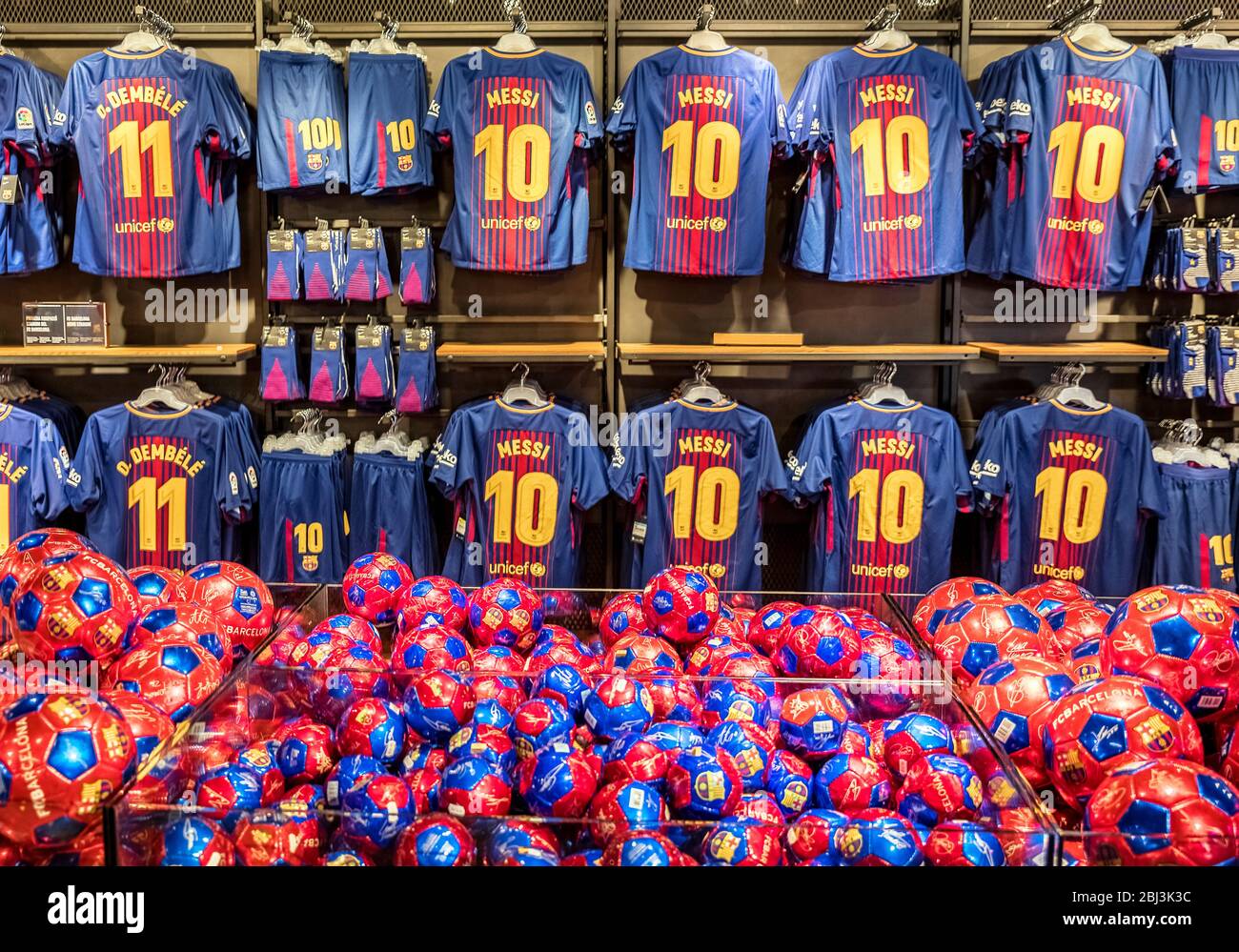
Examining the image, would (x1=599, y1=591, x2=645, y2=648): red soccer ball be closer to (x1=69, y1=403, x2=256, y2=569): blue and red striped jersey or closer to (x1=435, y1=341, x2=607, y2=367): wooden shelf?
(x1=435, y1=341, x2=607, y2=367): wooden shelf

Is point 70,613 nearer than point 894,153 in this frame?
Yes

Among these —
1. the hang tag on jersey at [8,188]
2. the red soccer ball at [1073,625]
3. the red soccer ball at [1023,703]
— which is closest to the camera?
the red soccer ball at [1023,703]

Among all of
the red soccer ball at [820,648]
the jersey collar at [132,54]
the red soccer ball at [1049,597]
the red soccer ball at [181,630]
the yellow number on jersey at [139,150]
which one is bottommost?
the red soccer ball at [820,648]

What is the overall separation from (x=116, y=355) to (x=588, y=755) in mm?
3086

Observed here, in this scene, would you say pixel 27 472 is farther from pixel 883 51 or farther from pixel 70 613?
→ pixel 883 51

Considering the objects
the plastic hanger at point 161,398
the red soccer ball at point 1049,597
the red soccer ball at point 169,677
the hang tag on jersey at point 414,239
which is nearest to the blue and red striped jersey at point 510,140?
the hang tag on jersey at point 414,239

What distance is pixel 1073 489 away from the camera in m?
3.96

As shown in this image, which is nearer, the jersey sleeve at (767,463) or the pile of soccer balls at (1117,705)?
the pile of soccer balls at (1117,705)

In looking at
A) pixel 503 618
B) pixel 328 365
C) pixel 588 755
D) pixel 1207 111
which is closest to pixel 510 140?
pixel 328 365

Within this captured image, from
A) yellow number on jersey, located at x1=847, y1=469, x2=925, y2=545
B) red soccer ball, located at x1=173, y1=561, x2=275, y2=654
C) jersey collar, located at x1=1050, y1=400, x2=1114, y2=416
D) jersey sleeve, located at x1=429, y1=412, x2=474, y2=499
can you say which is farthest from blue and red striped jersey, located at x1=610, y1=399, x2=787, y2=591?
red soccer ball, located at x1=173, y1=561, x2=275, y2=654

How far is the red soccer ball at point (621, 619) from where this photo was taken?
238 cm

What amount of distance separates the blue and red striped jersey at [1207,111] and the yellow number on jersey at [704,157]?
67.6 inches

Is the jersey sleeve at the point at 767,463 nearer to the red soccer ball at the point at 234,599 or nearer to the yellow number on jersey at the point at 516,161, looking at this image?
the yellow number on jersey at the point at 516,161
